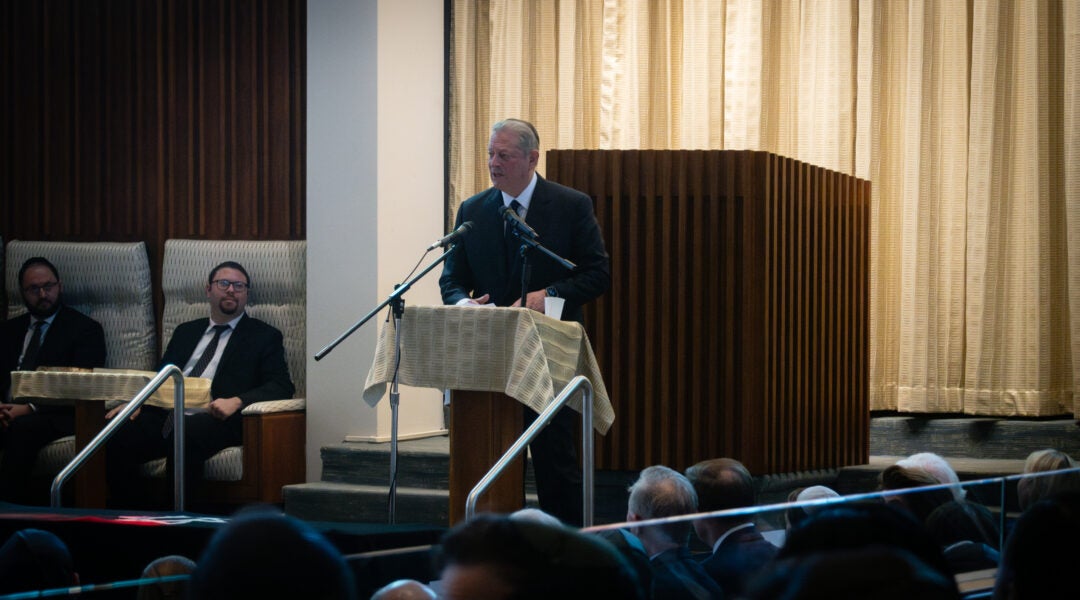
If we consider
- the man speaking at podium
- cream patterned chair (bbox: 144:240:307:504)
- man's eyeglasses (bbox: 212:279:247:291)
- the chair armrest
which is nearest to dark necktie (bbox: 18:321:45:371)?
cream patterned chair (bbox: 144:240:307:504)

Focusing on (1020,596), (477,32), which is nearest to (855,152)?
(477,32)

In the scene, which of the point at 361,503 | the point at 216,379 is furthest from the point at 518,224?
the point at 216,379

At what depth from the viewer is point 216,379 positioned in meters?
6.06

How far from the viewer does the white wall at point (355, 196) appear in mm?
6164

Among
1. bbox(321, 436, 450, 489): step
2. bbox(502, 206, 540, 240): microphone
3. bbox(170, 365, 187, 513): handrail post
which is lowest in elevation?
bbox(321, 436, 450, 489): step

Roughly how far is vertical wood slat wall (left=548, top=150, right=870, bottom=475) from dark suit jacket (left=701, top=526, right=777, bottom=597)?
3.36 m

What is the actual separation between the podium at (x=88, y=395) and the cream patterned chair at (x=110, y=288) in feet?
4.70

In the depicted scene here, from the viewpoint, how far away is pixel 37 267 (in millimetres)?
6551

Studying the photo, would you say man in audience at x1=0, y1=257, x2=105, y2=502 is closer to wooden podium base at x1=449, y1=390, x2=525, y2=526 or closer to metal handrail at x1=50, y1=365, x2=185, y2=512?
metal handrail at x1=50, y1=365, x2=185, y2=512

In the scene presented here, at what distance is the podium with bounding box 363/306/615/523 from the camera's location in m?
3.65

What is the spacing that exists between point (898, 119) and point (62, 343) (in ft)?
13.8

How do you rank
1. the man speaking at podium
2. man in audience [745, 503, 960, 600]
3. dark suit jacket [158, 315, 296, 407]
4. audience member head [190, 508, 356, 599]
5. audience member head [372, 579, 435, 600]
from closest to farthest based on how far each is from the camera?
man in audience [745, 503, 960, 600], audience member head [190, 508, 356, 599], audience member head [372, 579, 435, 600], the man speaking at podium, dark suit jacket [158, 315, 296, 407]

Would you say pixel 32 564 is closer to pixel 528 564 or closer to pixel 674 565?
pixel 674 565

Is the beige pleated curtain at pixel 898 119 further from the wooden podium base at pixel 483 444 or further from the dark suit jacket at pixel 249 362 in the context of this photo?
the wooden podium base at pixel 483 444
